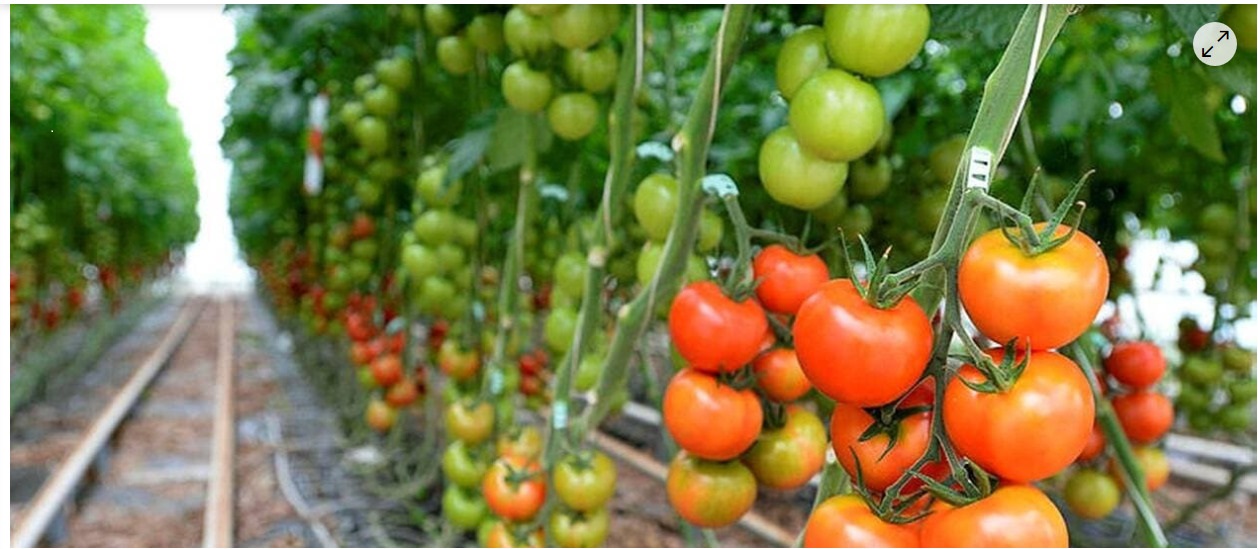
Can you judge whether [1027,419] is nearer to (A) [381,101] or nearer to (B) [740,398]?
(B) [740,398]

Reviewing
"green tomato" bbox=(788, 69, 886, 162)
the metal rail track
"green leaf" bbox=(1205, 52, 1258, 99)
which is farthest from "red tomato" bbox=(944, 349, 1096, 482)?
the metal rail track

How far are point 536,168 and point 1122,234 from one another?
1071 mm

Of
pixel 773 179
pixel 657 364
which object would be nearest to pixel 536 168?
pixel 773 179

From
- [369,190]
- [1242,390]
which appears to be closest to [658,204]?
[369,190]

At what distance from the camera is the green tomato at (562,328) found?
1.14 meters

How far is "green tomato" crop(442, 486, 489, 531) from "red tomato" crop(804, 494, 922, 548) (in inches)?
39.4

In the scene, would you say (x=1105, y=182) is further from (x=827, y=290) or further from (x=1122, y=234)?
(x=827, y=290)

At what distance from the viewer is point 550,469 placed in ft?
3.30

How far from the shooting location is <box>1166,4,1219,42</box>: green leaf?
70 centimetres

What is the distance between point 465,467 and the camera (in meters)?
1.36

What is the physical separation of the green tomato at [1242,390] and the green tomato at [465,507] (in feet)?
4.38

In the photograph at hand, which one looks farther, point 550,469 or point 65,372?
point 65,372

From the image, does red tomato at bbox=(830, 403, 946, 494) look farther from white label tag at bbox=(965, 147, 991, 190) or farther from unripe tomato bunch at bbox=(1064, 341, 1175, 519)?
unripe tomato bunch at bbox=(1064, 341, 1175, 519)

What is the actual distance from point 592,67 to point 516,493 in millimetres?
484
